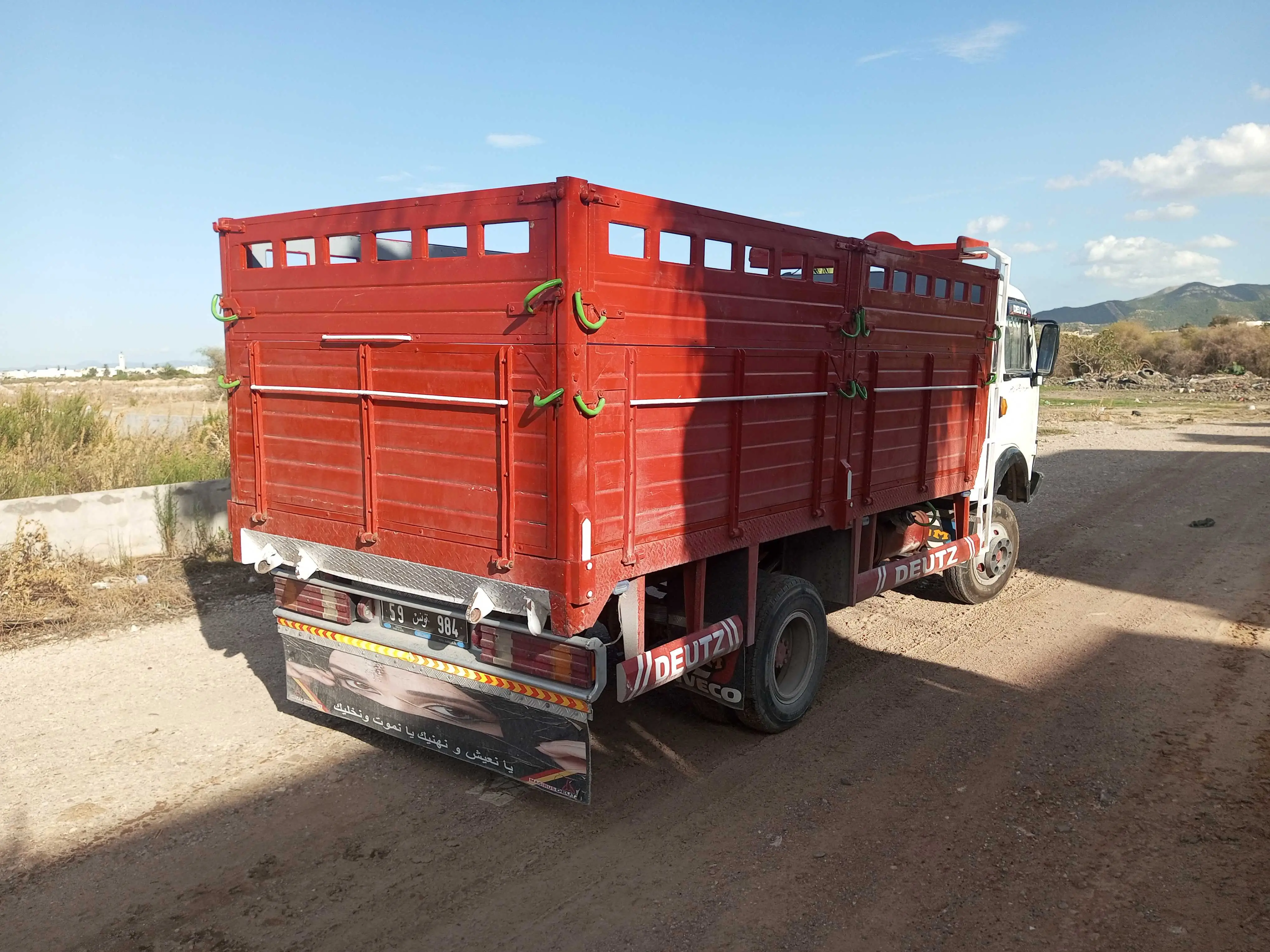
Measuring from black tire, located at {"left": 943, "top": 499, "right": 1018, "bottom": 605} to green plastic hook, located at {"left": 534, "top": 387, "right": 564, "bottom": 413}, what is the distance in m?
4.99

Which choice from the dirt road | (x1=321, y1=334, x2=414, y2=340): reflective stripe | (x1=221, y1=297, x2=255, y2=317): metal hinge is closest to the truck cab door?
the dirt road

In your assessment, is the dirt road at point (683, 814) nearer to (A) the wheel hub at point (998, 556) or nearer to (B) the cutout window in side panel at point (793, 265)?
(A) the wheel hub at point (998, 556)

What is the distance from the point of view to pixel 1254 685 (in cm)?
575

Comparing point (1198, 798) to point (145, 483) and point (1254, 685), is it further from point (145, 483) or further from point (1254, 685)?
point (145, 483)

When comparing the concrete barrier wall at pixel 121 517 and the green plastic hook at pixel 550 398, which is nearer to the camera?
the green plastic hook at pixel 550 398

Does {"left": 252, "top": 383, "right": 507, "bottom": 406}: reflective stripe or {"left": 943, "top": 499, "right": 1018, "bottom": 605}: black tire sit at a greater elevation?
{"left": 252, "top": 383, "right": 507, "bottom": 406}: reflective stripe

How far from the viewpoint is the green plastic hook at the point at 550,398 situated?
358 centimetres

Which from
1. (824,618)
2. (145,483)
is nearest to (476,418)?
(824,618)

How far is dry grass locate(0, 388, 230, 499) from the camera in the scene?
8.96 meters

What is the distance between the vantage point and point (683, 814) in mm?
4207

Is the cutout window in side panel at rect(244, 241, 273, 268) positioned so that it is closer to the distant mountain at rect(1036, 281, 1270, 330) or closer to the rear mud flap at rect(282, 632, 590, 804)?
the rear mud flap at rect(282, 632, 590, 804)

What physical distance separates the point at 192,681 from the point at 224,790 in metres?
1.64

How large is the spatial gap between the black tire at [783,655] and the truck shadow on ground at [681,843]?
0.56 ft

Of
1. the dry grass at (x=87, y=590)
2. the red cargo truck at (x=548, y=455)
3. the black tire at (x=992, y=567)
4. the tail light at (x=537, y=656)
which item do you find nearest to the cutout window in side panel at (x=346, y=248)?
the red cargo truck at (x=548, y=455)
